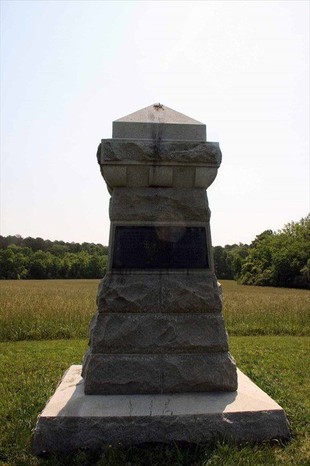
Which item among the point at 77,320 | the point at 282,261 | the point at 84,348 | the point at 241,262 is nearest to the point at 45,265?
the point at 241,262

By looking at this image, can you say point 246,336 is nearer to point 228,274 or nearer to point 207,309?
point 207,309

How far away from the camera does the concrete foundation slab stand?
357 cm

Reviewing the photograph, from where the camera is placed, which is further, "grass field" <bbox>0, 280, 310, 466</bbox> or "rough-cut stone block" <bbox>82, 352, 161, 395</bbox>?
"rough-cut stone block" <bbox>82, 352, 161, 395</bbox>

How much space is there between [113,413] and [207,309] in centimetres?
134

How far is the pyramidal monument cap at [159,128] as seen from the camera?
14.3 ft

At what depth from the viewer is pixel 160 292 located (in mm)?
4289

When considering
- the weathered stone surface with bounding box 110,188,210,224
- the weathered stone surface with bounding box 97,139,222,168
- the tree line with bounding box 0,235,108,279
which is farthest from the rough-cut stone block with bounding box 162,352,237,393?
the tree line with bounding box 0,235,108,279

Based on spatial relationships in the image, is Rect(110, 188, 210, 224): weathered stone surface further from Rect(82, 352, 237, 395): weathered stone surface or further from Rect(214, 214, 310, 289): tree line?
Rect(214, 214, 310, 289): tree line

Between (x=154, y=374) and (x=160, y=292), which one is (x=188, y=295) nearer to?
(x=160, y=292)

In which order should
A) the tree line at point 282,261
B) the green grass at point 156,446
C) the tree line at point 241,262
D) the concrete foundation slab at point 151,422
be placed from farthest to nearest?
the tree line at point 241,262 → the tree line at point 282,261 → the concrete foundation slab at point 151,422 → the green grass at point 156,446

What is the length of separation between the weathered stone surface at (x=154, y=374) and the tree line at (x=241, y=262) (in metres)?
33.2

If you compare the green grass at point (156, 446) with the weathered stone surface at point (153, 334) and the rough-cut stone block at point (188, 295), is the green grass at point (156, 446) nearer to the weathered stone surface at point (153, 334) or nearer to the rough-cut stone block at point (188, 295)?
the weathered stone surface at point (153, 334)

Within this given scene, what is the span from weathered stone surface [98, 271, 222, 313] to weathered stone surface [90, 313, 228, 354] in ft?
0.29

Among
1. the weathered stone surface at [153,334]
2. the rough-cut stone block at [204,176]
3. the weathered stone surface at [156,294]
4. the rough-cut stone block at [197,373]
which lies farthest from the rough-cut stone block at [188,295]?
the rough-cut stone block at [204,176]
